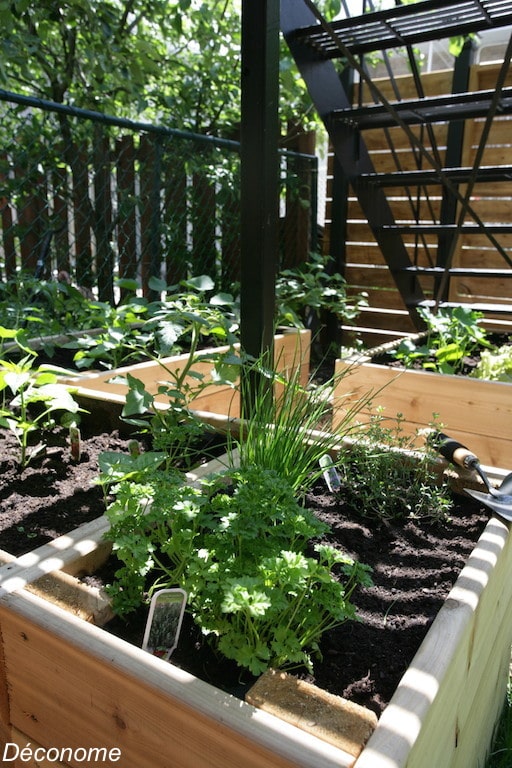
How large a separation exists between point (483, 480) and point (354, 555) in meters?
0.40

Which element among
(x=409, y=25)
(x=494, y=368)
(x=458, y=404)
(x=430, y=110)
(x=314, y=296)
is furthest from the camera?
(x=314, y=296)

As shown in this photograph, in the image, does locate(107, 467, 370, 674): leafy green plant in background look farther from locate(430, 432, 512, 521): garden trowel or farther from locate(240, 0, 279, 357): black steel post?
locate(240, 0, 279, 357): black steel post

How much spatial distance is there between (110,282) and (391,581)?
2950mm

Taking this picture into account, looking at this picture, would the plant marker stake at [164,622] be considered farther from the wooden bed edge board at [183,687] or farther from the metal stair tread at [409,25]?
the metal stair tread at [409,25]

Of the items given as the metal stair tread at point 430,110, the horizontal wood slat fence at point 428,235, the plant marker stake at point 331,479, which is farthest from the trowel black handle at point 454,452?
the horizontal wood slat fence at point 428,235

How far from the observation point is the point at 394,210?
15.2 feet

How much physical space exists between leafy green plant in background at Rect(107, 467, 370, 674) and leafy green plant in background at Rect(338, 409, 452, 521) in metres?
0.40

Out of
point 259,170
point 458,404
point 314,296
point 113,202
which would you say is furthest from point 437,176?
point 113,202

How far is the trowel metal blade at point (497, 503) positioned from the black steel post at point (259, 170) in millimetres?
707

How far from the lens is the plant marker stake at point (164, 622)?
0.94m

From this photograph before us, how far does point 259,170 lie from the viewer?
166 cm

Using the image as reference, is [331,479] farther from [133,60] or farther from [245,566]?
[133,60]

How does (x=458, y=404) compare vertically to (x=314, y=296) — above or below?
below

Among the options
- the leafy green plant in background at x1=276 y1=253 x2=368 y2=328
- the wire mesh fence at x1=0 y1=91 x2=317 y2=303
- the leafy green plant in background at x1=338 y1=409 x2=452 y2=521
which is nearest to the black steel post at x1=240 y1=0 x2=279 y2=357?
the leafy green plant in background at x1=338 y1=409 x2=452 y2=521
